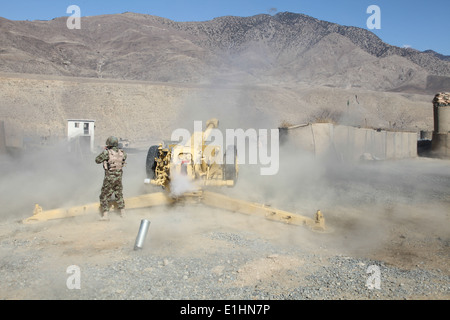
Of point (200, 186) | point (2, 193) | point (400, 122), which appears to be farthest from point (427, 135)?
point (2, 193)

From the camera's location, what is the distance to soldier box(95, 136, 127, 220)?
698 centimetres

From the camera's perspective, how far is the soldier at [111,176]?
6984 mm

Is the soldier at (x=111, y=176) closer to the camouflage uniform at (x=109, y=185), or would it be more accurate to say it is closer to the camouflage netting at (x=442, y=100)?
the camouflage uniform at (x=109, y=185)

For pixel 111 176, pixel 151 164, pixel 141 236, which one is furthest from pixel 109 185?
pixel 151 164

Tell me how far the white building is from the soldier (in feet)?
45.9

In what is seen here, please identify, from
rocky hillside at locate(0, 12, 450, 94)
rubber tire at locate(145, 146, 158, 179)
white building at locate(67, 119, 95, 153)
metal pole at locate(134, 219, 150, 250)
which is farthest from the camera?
rocky hillside at locate(0, 12, 450, 94)

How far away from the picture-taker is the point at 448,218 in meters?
7.43

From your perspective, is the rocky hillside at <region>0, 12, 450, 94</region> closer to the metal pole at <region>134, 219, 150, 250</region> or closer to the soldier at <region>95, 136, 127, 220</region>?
the soldier at <region>95, 136, 127, 220</region>

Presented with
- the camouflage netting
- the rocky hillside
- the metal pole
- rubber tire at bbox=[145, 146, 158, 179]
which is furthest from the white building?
the rocky hillside

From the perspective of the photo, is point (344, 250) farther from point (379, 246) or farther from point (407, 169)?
point (407, 169)

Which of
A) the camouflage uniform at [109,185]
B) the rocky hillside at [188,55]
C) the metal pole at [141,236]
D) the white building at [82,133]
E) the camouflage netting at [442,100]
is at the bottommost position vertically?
the metal pole at [141,236]

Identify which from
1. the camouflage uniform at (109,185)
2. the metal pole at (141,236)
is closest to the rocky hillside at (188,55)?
the camouflage uniform at (109,185)

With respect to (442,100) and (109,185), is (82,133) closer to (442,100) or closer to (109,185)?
(109,185)

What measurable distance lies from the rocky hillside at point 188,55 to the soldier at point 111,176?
130ft
